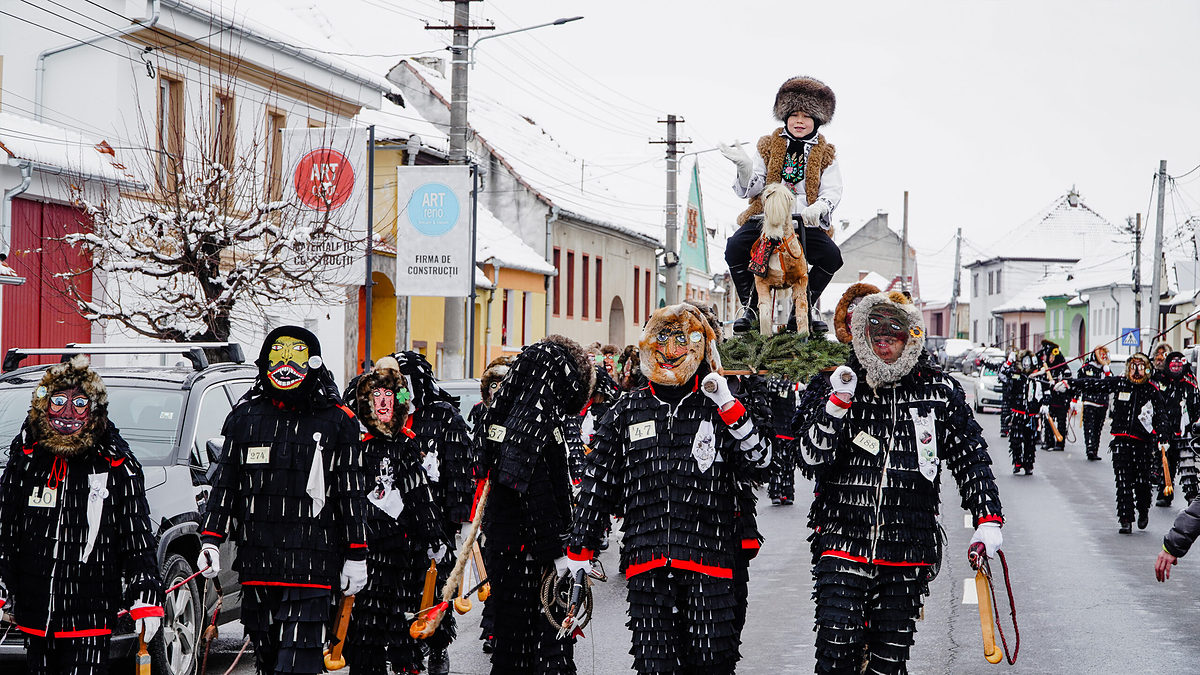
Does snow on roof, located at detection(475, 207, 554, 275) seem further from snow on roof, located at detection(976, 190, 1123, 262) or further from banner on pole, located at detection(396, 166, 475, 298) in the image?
snow on roof, located at detection(976, 190, 1123, 262)

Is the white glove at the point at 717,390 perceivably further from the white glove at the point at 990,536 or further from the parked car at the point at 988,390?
the parked car at the point at 988,390

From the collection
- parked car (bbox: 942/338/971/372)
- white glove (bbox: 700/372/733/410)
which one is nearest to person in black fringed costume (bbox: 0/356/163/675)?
white glove (bbox: 700/372/733/410)

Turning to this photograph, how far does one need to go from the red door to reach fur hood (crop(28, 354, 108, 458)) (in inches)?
471

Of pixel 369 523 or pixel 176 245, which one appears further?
pixel 176 245

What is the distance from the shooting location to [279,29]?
87.9 ft

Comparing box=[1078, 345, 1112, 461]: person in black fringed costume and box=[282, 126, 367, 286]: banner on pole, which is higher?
box=[282, 126, 367, 286]: banner on pole

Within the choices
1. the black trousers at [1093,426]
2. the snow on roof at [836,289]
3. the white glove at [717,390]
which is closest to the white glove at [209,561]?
the white glove at [717,390]

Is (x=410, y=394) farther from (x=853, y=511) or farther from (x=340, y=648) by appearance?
(x=853, y=511)

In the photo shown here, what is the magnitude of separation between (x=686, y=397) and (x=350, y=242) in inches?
456

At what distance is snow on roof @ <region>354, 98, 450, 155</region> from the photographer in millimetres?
31108

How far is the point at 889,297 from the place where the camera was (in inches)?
275

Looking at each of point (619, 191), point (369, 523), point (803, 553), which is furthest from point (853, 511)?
point (619, 191)

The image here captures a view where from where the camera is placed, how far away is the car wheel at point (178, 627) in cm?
770

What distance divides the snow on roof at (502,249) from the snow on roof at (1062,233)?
58.8 meters
